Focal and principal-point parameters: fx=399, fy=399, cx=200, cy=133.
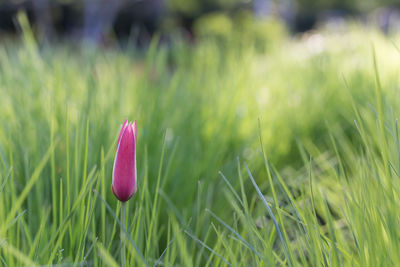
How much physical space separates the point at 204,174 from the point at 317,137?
56 centimetres

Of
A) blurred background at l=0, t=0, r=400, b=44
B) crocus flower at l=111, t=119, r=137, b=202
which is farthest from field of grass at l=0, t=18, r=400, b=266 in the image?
blurred background at l=0, t=0, r=400, b=44

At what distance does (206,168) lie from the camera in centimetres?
90

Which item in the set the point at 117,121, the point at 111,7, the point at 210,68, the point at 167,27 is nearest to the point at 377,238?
the point at 117,121

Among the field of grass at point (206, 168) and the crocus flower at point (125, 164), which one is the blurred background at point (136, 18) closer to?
the field of grass at point (206, 168)

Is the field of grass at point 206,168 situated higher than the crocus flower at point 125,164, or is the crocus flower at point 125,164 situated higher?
the crocus flower at point 125,164

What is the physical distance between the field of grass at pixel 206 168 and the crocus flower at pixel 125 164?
4 cm

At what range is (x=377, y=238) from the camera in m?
0.50

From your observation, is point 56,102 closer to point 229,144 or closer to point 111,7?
point 229,144

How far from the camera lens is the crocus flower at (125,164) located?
0.45 m

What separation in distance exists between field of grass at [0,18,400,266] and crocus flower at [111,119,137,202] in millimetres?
42

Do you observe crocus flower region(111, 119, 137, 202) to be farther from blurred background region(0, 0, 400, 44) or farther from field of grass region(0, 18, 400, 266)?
blurred background region(0, 0, 400, 44)

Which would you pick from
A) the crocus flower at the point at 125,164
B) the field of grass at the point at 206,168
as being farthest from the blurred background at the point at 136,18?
the crocus flower at the point at 125,164

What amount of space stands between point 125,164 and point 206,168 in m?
0.46

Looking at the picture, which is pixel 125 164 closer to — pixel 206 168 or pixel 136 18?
pixel 206 168
